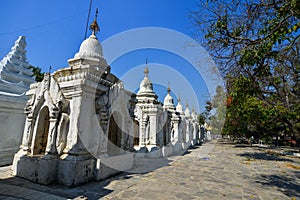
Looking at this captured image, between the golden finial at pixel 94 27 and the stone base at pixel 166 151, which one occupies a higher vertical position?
the golden finial at pixel 94 27

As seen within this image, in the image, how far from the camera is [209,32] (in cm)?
471

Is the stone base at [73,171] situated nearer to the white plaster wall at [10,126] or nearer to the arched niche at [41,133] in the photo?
the arched niche at [41,133]

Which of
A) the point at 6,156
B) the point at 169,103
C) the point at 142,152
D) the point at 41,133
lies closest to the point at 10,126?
the point at 6,156

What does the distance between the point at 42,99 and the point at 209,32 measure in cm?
544

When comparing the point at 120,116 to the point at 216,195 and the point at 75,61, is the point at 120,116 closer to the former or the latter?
the point at 75,61

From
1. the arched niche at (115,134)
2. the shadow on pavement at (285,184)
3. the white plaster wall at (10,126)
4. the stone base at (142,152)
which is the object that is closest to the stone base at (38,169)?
the arched niche at (115,134)

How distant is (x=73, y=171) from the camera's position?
488 cm

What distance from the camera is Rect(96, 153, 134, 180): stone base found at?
Answer: 554 cm

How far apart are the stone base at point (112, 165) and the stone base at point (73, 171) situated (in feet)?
1.10

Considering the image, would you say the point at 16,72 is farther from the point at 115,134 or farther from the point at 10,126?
the point at 115,134

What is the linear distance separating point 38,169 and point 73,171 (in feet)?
3.50

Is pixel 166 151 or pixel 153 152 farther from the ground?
pixel 153 152

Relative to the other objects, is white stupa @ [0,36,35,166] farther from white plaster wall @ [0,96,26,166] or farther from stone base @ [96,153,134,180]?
stone base @ [96,153,134,180]

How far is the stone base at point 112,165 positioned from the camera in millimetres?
5535
